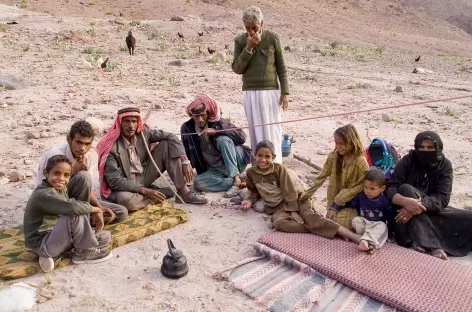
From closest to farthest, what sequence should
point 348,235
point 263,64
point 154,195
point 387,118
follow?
point 348,235
point 154,195
point 263,64
point 387,118

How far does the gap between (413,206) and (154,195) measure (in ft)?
7.63

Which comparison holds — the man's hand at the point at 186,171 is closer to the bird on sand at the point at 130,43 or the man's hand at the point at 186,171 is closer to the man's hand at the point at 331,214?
the man's hand at the point at 331,214

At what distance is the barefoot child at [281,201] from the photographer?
3.84 m

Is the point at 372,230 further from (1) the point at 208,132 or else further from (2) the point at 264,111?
(1) the point at 208,132

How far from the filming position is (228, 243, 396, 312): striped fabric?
3027 mm

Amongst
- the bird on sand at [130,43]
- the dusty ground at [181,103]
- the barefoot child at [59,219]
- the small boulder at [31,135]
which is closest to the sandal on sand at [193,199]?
the dusty ground at [181,103]

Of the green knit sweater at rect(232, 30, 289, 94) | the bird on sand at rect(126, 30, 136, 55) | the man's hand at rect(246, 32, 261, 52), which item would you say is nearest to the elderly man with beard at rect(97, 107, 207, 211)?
the green knit sweater at rect(232, 30, 289, 94)

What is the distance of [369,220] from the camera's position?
3.87 m

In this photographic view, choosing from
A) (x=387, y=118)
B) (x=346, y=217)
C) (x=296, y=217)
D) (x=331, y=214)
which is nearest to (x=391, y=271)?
(x=346, y=217)

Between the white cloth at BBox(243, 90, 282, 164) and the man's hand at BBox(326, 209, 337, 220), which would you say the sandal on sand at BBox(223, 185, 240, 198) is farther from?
the man's hand at BBox(326, 209, 337, 220)

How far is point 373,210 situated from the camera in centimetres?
385

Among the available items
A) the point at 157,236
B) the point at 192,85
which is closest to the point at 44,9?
the point at 192,85

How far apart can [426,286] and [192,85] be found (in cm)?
770

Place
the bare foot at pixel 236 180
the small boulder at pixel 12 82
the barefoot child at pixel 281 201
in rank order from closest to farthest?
1. the barefoot child at pixel 281 201
2. the bare foot at pixel 236 180
3. the small boulder at pixel 12 82
